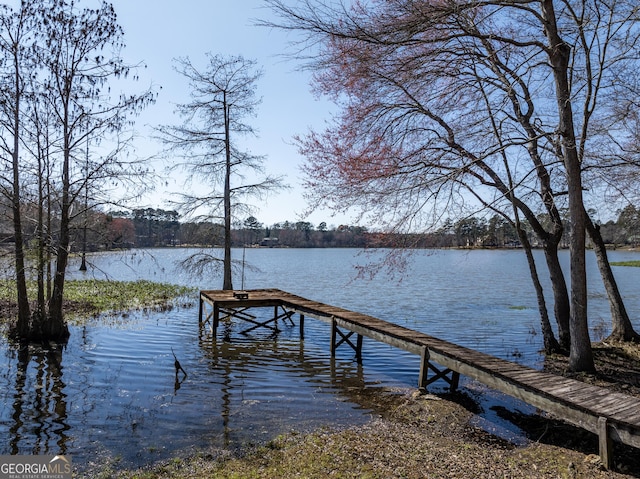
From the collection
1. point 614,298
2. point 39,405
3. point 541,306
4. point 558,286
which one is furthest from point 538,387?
point 39,405

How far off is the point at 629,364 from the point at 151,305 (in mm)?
17747

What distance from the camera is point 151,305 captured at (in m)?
21.0

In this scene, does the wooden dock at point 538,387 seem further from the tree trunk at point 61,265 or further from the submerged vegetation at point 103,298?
the submerged vegetation at point 103,298

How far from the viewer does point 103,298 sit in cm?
2173

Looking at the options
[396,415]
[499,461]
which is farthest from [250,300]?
[499,461]

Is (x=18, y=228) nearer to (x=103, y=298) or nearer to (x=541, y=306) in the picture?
(x=103, y=298)

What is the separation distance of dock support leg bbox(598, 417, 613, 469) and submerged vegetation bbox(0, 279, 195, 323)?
1522cm

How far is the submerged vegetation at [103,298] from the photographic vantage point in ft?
56.9

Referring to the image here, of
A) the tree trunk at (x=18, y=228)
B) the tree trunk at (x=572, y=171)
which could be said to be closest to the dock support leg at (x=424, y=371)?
the tree trunk at (x=572, y=171)

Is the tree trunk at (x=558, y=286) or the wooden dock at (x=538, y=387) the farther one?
the tree trunk at (x=558, y=286)

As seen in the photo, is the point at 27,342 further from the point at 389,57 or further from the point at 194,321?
the point at 389,57
